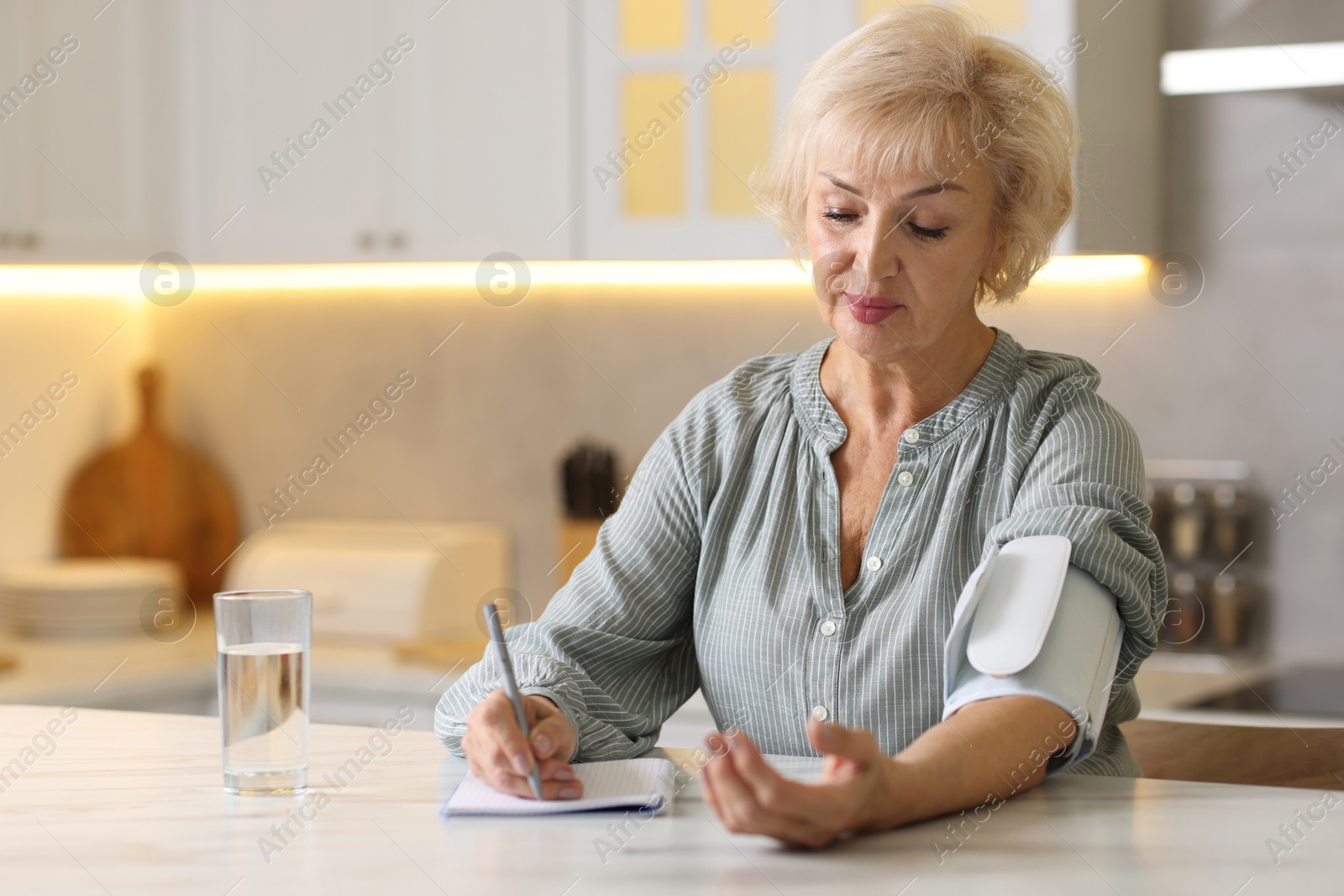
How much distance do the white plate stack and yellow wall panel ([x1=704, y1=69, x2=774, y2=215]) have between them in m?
1.34

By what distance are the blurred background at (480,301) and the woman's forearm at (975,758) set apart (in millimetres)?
1256

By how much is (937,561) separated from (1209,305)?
1.44 metres

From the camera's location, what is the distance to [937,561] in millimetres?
1184

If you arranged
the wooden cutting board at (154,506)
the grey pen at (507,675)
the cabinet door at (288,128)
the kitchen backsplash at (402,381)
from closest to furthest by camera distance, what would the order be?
the grey pen at (507,675)
the cabinet door at (288,128)
the kitchen backsplash at (402,381)
the wooden cutting board at (154,506)

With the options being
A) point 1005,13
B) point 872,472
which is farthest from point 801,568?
point 1005,13

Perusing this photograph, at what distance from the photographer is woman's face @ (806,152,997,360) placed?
1188mm

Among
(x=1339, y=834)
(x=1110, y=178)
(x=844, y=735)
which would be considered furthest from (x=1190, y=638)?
(x=844, y=735)

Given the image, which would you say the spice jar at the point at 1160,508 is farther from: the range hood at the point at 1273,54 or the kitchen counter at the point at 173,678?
the kitchen counter at the point at 173,678

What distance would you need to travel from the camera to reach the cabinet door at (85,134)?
2.65 meters

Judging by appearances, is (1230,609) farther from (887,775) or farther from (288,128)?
(288,128)

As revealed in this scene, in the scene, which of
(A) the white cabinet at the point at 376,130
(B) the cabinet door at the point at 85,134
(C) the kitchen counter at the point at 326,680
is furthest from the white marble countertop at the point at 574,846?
(B) the cabinet door at the point at 85,134

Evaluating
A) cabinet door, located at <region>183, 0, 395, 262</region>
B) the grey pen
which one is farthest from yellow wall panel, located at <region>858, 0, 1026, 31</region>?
the grey pen

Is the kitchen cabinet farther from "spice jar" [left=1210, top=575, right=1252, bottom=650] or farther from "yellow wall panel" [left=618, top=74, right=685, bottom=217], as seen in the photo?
"spice jar" [left=1210, top=575, right=1252, bottom=650]

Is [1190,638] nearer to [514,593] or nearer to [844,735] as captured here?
[514,593]
